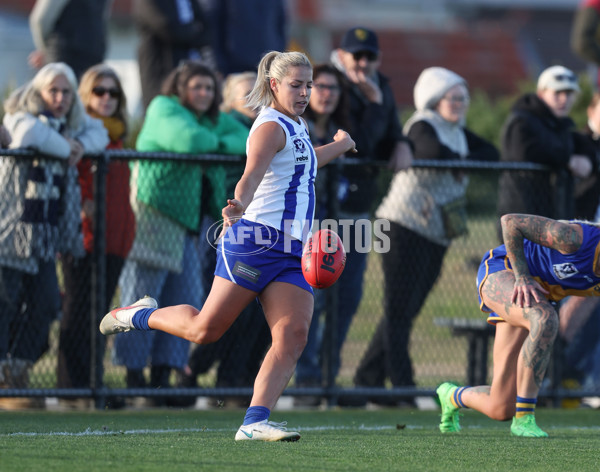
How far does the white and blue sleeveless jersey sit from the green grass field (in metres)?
1.20

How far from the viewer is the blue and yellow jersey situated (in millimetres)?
7043

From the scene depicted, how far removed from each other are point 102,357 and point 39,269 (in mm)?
794

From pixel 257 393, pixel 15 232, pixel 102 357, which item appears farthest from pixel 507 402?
pixel 15 232

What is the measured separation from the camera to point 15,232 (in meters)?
8.32

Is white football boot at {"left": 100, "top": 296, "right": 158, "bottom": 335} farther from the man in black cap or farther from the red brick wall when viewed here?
the red brick wall

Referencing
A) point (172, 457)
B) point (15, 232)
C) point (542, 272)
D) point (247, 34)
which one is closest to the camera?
point (172, 457)

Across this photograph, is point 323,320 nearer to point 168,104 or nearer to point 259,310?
point 259,310

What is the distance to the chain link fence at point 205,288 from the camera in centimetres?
838

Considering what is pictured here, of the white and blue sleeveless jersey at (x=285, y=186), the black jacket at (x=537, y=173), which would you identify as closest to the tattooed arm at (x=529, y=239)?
the white and blue sleeveless jersey at (x=285, y=186)

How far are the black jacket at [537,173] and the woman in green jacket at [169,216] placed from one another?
90.9 inches

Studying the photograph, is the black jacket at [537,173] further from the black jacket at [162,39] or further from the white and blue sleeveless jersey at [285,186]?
the white and blue sleeveless jersey at [285,186]

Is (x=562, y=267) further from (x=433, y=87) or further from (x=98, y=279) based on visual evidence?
(x=98, y=279)

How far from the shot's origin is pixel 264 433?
21.2 feet

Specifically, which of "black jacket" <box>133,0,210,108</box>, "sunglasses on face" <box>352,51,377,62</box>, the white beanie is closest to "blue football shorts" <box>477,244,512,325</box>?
the white beanie
